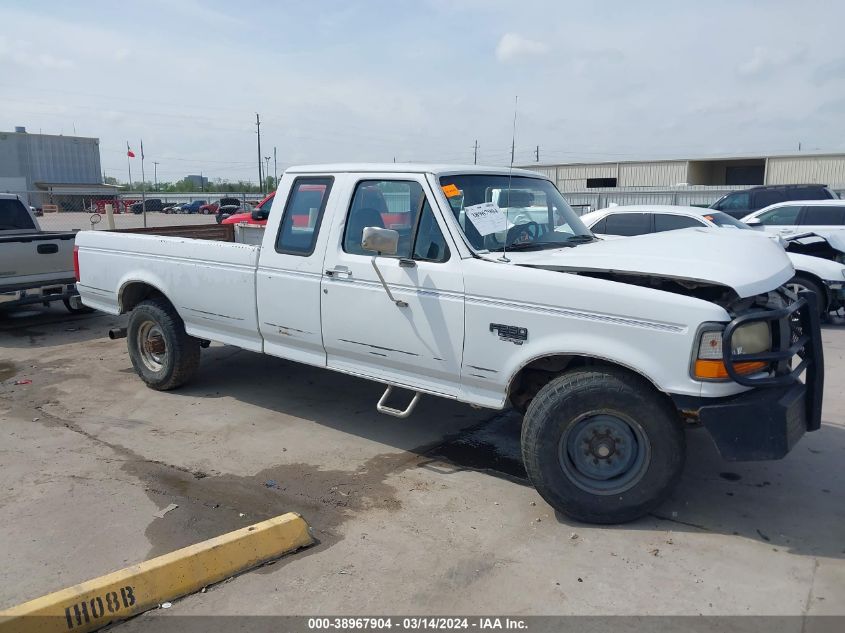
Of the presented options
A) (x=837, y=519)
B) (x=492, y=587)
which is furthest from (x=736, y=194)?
(x=492, y=587)

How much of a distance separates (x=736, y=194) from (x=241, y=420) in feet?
52.8

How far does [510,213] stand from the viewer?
4.89m

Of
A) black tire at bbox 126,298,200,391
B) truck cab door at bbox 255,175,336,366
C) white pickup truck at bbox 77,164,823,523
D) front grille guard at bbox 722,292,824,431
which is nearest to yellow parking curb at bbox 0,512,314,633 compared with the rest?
white pickup truck at bbox 77,164,823,523

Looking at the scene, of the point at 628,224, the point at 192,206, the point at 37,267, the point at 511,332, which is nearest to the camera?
the point at 511,332

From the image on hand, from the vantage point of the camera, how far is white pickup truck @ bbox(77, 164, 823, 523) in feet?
12.0

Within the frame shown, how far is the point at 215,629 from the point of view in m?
3.07

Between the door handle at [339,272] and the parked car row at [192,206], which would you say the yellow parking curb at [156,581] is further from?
the parked car row at [192,206]

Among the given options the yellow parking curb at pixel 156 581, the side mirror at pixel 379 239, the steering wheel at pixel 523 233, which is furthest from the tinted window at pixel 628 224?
the yellow parking curb at pixel 156 581

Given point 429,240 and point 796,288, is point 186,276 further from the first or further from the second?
point 796,288

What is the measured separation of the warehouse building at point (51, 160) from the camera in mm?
70062

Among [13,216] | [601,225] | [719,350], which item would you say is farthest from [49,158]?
[719,350]

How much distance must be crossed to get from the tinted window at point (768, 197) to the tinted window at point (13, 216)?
16.3 meters

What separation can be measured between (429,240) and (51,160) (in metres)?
80.8

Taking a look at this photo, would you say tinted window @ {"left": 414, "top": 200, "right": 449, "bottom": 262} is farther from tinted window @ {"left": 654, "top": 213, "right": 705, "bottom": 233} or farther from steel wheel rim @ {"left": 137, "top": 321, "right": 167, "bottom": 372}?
tinted window @ {"left": 654, "top": 213, "right": 705, "bottom": 233}
